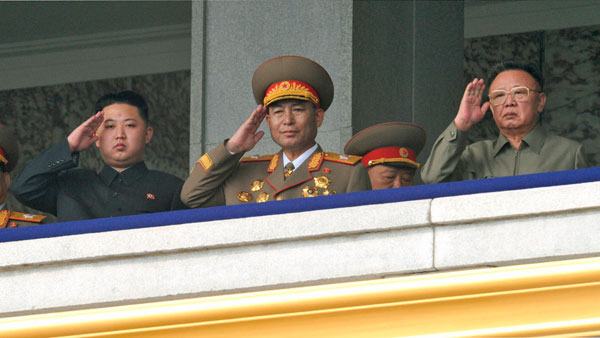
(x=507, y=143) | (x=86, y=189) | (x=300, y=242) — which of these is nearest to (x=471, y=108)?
(x=507, y=143)

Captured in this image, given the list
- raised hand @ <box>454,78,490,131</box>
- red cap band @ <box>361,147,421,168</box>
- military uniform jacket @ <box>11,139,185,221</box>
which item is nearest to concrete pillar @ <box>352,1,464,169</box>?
red cap band @ <box>361,147,421,168</box>

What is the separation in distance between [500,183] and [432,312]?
0.49 m

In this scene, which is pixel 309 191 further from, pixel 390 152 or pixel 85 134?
pixel 85 134

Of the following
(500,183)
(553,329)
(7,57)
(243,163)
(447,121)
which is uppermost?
(7,57)

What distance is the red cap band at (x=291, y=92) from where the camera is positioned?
240 inches

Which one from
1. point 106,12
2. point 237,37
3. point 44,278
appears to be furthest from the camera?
point 106,12

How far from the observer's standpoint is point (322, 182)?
6.04 metres

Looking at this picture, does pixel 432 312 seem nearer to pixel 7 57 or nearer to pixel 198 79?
pixel 198 79

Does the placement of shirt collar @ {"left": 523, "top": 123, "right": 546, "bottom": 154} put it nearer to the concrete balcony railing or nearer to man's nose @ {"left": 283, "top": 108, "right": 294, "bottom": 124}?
man's nose @ {"left": 283, "top": 108, "right": 294, "bottom": 124}

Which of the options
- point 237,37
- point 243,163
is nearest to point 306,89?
point 243,163

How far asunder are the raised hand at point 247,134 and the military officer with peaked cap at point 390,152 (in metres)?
0.67

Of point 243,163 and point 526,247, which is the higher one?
point 243,163

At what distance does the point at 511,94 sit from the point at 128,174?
6.12ft

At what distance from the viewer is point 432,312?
15.4ft
